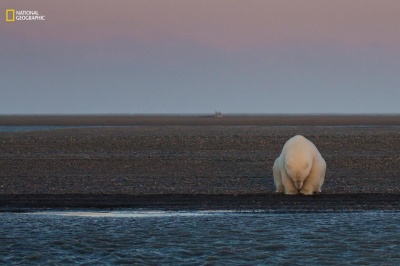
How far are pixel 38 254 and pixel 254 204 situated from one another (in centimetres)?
685

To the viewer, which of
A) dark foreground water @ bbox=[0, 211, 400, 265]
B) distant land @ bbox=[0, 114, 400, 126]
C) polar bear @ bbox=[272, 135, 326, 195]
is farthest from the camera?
distant land @ bbox=[0, 114, 400, 126]

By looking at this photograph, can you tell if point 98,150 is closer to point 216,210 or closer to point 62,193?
point 62,193

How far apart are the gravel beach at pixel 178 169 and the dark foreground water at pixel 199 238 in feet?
6.33

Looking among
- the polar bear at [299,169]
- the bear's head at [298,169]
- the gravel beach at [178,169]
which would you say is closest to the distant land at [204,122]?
the gravel beach at [178,169]

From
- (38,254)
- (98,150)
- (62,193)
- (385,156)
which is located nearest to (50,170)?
(62,193)

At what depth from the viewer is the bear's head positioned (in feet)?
65.6

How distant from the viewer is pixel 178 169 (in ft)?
95.8

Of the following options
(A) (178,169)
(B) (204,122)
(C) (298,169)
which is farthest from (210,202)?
(B) (204,122)

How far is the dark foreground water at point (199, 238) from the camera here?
13.1 meters

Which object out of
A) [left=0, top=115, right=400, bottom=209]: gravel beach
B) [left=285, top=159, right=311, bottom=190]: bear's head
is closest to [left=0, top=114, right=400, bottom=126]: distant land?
[left=0, top=115, right=400, bottom=209]: gravel beach

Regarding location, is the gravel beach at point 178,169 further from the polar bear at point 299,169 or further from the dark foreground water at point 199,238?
the dark foreground water at point 199,238

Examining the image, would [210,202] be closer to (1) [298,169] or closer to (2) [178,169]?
(1) [298,169]

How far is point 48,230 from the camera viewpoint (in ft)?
50.8

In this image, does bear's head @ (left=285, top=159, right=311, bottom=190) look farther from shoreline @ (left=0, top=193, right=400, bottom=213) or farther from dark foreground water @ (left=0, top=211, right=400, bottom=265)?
dark foreground water @ (left=0, top=211, right=400, bottom=265)
